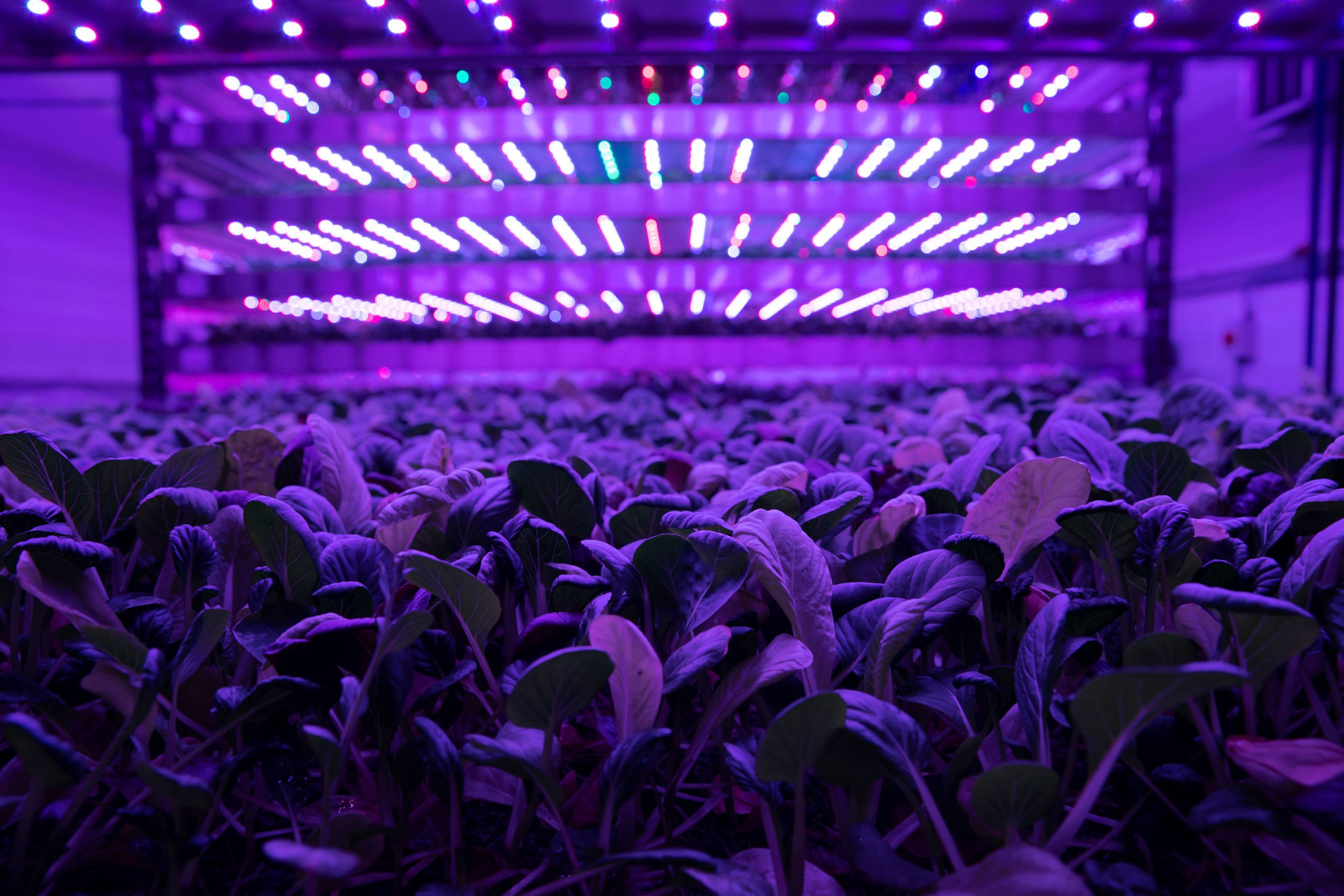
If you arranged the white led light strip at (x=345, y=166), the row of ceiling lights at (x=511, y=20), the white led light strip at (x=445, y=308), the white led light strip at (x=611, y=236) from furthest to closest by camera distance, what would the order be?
the white led light strip at (x=445, y=308) → the white led light strip at (x=345, y=166) → the white led light strip at (x=611, y=236) → the row of ceiling lights at (x=511, y=20)

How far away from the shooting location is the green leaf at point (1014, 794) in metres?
0.56

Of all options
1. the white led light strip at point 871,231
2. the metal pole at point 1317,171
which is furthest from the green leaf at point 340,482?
the metal pole at point 1317,171

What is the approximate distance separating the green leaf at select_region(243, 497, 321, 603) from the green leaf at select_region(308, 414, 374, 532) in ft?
0.94

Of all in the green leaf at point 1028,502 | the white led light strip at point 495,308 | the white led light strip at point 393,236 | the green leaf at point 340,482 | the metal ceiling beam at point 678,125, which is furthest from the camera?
the white led light strip at point 495,308

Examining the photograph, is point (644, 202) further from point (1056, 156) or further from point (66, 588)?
point (66, 588)

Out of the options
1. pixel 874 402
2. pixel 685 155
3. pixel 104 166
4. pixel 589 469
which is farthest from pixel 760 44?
pixel 104 166

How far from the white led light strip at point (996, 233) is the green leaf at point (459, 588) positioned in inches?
293

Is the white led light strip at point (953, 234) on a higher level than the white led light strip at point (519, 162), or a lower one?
lower

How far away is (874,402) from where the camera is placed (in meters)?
3.06

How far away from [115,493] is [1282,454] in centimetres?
169

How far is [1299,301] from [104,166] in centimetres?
1721

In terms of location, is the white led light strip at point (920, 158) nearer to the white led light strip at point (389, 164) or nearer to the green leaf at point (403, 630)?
the white led light strip at point (389, 164)

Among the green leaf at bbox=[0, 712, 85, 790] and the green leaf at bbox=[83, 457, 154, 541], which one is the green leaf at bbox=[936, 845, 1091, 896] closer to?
the green leaf at bbox=[0, 712, 85, 790]

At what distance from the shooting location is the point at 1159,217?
663cm
